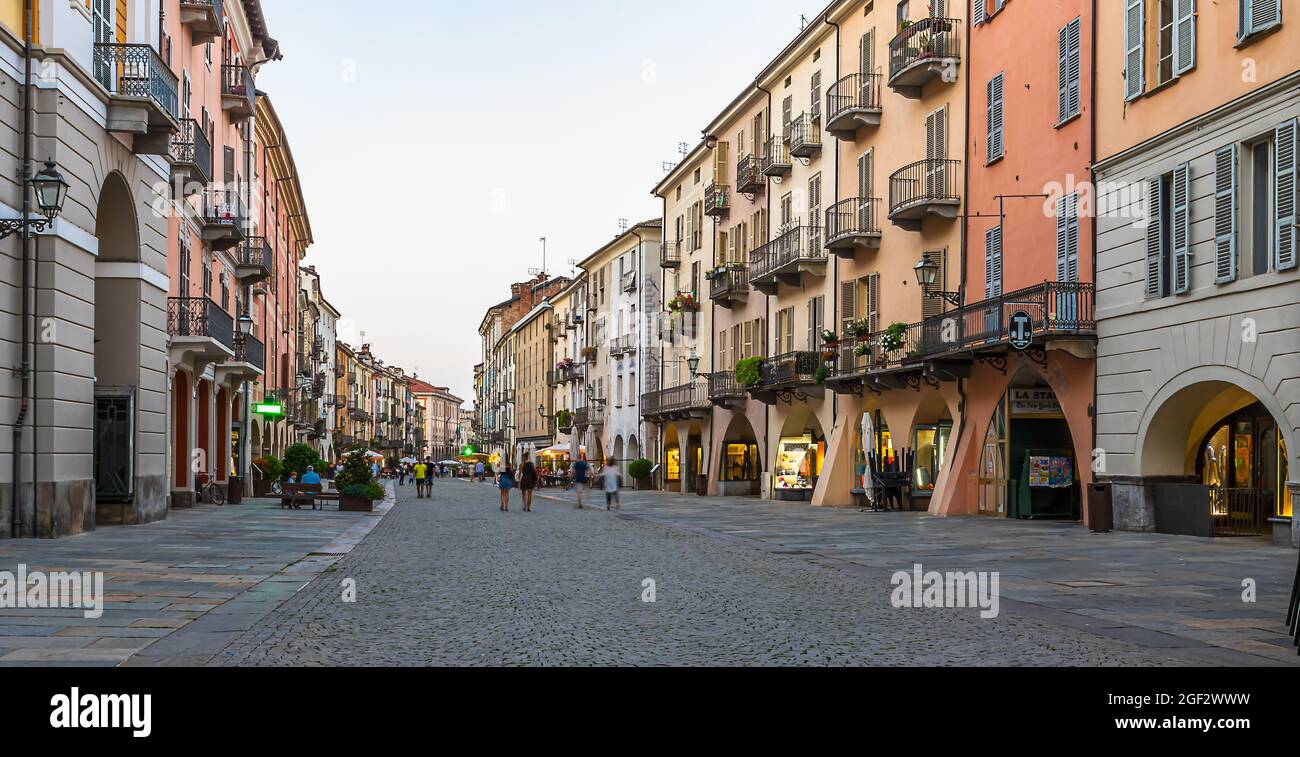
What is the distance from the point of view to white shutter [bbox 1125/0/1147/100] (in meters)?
21.2

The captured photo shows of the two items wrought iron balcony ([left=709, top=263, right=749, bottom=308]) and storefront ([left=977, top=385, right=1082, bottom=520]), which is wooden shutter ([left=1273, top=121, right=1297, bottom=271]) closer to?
storefront ([left=977, top=385, right=1082, bottom=520])

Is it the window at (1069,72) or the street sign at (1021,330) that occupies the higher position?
the window at (1069,72)

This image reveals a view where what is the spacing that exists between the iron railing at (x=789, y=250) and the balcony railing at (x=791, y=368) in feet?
8.88

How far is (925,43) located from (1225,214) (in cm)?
1172

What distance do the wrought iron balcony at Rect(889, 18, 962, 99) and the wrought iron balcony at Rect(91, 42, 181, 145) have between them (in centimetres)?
1622

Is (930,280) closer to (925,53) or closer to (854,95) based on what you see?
(925,53)

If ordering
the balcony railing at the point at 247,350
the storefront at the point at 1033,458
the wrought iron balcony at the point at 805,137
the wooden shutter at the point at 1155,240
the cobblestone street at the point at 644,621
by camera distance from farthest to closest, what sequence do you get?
the wrought iron balcony at the point at 805,137 → the balcony railing at the point at 247,350 → the storefront at the point at 1033,458 → the wooden shutter at the point at 1155,240 → the cobblestone street at the point at 644,621

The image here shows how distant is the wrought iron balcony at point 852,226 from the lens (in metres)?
32.7

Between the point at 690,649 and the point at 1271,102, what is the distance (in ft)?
45.7

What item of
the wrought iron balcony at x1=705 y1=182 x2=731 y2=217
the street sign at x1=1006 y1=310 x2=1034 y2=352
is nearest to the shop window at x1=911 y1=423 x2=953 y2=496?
the street sign at x1=1006 y1=310 x2=1034 y2=352

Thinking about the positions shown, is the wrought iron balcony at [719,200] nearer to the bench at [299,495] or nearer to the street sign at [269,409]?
the street sign at [269,409]

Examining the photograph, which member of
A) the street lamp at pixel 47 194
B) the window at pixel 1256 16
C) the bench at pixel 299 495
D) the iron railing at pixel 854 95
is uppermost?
the iron railing at pixel 854 95

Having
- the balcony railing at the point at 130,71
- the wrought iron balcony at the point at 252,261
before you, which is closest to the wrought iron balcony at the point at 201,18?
the balcony railing at the point at 130,71

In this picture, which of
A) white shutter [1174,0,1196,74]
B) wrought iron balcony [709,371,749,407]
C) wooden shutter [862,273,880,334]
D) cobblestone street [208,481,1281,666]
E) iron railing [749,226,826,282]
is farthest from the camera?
wrought iron balcony [709,371,749,407]
